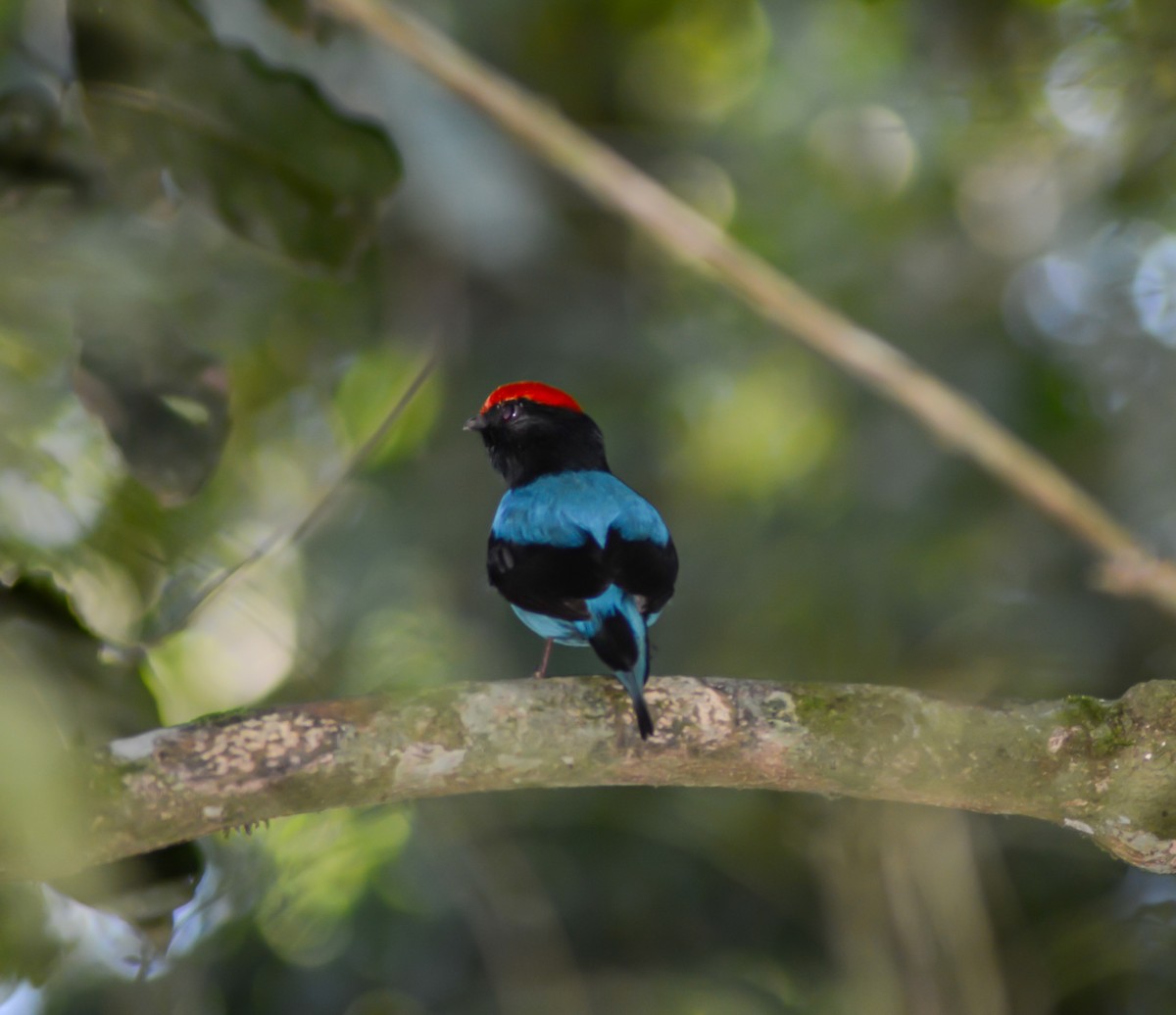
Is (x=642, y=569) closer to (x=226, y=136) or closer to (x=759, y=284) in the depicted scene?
(x=759, y=284)

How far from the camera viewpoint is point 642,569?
2.91m

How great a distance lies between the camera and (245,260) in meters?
3.46

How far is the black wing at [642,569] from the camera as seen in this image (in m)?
2.89

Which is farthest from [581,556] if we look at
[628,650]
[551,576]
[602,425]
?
[602,425]

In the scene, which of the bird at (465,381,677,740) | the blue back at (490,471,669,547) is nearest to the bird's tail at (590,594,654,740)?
the bird at (465,381,677,740)

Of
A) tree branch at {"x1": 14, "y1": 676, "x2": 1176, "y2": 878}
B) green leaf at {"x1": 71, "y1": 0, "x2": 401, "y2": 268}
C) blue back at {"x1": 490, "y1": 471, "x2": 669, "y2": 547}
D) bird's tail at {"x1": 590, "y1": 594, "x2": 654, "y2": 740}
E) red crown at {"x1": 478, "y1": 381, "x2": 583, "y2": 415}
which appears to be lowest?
tree branch at {"x1": 14, "y1": 676, "x2": 1176, "y2": 878}

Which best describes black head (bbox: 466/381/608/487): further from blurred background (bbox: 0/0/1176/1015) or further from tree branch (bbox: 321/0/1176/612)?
tree branch (bbox: 321/0/1176/612)

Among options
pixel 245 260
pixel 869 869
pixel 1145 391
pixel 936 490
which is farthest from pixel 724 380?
pixel 245 260

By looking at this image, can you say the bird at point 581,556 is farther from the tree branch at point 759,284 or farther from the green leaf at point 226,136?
the green leaf at point 226,136

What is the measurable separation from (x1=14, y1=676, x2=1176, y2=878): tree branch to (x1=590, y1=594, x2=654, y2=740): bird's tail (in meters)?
0.07

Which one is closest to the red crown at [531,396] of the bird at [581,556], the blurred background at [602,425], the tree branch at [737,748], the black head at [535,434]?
the black head at [535,434]

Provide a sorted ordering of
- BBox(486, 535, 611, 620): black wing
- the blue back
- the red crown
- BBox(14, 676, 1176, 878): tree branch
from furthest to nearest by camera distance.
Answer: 1. the red crown
2. the blue back
3. BBox(486, 535, 611, 620): black wing
4. BBox(14, 676, 1176, 878): tree branch

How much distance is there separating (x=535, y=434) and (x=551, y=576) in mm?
771

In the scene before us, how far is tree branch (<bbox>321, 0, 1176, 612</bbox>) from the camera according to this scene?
8.54 ft
